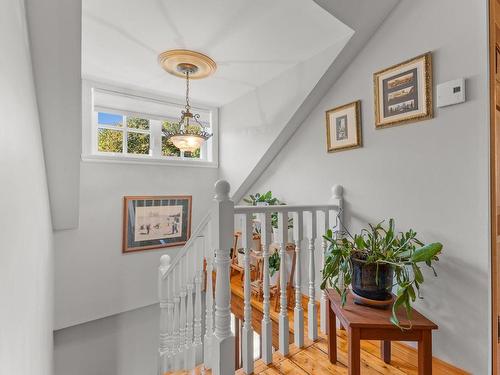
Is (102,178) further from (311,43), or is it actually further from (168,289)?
(311,43)

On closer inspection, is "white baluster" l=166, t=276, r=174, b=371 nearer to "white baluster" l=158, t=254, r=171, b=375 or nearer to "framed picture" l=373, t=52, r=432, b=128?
"white baluster" l=158, t=254, r=171, b=375

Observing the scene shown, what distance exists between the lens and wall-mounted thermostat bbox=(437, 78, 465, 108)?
1.37 m

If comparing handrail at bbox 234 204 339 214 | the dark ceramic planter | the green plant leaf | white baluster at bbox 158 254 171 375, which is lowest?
white baluster at bbox 158 254 171 375

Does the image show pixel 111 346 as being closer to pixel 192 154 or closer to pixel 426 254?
pixel 192 154

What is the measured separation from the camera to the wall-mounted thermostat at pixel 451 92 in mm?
1372

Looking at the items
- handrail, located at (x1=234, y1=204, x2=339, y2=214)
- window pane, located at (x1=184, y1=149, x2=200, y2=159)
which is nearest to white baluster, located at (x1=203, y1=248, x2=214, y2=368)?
handrail, located at (x1=234, y1=204, x2=339, y2=214)

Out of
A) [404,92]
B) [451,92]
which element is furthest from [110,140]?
[451,92]

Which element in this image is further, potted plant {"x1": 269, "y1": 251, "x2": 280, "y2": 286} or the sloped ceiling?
potted plant {"x1": 269, "y1": 251, "x2": 280, "y2": 286}

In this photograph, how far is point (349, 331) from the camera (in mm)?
1184

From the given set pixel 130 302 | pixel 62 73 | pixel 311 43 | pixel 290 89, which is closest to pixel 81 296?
pixel 130 302

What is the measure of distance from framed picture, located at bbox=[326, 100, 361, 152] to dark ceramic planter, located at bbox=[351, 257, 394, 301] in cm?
96

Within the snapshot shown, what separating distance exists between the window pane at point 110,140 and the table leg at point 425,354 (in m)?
3.19

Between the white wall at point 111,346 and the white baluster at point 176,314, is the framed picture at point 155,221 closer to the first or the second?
the white wall at point 111,346

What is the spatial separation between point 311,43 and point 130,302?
10.6ft
